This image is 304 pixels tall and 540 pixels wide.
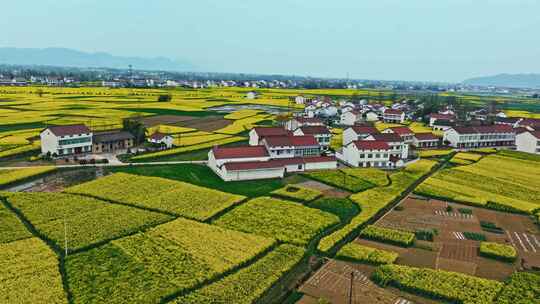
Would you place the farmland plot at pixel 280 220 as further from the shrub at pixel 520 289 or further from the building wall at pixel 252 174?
the shrub at pixel 520 289

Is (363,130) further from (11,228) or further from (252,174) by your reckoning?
(11,228)

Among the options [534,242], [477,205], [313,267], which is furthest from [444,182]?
[313,267]

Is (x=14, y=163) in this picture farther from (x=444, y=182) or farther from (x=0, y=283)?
(x=444, y=182)

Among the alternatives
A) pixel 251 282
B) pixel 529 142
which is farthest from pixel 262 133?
pixel 529 142

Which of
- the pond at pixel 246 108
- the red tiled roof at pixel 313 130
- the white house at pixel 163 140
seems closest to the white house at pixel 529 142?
the red tiled roof at pixel 313 130

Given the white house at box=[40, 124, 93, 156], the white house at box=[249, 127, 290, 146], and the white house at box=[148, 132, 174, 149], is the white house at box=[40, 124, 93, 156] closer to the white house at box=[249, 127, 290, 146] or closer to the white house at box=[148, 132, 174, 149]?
the white house at box=[148, 132, 174, 149]

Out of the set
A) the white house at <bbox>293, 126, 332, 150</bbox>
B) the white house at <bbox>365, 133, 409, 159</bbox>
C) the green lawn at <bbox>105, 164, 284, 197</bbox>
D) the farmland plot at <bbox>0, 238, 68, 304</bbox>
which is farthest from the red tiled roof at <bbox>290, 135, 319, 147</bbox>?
the farmland plot at <bbox>0, 238, 68, 304</bbox>
